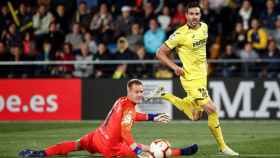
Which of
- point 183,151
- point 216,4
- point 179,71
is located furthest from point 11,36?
point 183,151

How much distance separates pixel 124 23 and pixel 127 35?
1.26 feet

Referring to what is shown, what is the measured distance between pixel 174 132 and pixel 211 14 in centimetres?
561

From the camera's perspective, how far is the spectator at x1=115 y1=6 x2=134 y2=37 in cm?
2355

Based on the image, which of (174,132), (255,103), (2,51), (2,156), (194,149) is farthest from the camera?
(2,51)

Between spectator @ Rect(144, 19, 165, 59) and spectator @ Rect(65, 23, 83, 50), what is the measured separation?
2048 mm

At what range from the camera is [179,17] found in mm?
23391

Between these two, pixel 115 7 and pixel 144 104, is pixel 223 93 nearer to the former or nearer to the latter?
pixel 144 104

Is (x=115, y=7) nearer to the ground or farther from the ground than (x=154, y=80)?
farther from the ground

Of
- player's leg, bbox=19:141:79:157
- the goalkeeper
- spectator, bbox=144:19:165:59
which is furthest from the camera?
spectator, bbox=144:19:165:59

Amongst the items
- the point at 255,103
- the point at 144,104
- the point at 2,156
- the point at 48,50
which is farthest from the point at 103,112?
the point at 2,156

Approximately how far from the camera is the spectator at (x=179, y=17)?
2325 cm

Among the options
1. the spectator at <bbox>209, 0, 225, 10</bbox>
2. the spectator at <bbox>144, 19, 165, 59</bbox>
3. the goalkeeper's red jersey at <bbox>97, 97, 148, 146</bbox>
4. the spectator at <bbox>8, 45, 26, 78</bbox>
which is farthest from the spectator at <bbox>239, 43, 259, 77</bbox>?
the goalkeeper's red jersey at <bbox>97, 97, 148, 146</bbox>

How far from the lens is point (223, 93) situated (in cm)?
2206

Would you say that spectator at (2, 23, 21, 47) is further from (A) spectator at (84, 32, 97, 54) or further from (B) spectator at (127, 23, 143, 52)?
(B) spectator at (127, 23, 143, 52)
